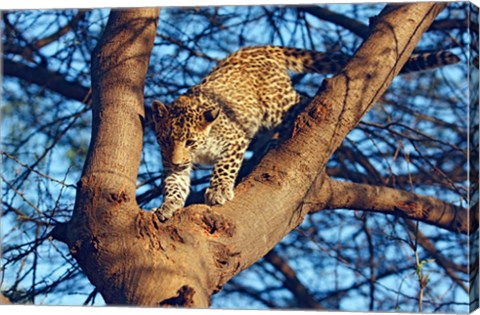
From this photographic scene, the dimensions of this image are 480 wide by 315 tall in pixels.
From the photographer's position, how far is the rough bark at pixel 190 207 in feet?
10.2

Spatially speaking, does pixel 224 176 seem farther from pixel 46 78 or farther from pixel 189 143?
pixel 46 78

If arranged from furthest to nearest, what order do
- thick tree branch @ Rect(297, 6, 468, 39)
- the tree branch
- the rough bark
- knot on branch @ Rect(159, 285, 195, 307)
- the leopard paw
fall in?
the tree branch < thick tree branch @ Rect(297, 6, 468, 39) < the leopard paw < the rough bark < knot on branch @ Rect(159, 285, 195, 307)

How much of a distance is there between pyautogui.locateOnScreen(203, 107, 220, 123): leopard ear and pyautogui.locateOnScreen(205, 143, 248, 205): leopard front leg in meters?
0.17

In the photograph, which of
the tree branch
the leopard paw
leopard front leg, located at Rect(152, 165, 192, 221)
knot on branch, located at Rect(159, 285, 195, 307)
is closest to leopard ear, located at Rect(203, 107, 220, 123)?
leopard front leg, located at Rect(152, 165, 192, 221)

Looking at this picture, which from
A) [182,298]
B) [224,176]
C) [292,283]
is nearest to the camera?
[182,298]

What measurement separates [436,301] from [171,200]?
1421 millimetres

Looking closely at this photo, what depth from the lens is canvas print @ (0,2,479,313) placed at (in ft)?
10.6

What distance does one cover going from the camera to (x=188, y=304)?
2.95 meters

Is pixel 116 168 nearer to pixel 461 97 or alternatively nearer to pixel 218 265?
pixel 218 265

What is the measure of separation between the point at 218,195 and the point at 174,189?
337 mm

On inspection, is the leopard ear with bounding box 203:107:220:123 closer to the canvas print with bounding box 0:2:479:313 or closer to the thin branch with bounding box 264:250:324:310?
the canvas print with bounding box 0:2:479:313

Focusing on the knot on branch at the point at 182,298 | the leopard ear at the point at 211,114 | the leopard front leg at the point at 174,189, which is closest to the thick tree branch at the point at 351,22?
the leopard ear at the point at 211,114

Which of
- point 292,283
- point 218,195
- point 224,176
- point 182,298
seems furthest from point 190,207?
point 292,283

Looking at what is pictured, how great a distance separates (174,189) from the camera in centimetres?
413
